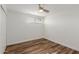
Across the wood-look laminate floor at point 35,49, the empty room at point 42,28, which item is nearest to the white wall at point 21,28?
the empty room at point 42,28

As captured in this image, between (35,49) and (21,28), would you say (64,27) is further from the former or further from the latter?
(21,28)

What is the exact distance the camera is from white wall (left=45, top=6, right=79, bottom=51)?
310 centimetres

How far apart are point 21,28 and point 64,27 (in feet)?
5.75

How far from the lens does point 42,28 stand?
404 cm

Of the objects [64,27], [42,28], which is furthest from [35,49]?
[64,27]

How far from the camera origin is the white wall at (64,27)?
10.2ft

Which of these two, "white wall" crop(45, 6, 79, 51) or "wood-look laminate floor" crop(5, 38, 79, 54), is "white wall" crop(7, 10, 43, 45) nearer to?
"wood-look laminate floor" crop(5, 38, 79, 54)

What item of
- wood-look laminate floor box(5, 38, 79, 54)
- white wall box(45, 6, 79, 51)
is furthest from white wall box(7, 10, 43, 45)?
white wall box(45, 6, 79, 51)

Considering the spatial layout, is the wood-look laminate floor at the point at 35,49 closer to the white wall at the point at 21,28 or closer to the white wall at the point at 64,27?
the white wall at the point at 21,28

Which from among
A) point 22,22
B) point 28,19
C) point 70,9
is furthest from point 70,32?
point 22,22

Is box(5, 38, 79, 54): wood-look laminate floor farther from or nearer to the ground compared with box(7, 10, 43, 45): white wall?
nearer to the ground

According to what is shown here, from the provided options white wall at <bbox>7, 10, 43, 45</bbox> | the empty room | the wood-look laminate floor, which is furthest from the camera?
white wall at <bbox>7, 10, 43, 45</bbox>

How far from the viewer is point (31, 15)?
11.5ft
